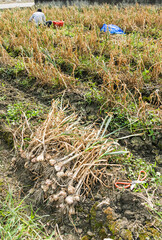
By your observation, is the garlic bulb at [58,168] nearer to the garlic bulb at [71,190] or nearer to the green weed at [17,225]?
the garlic bulb at [71,190]

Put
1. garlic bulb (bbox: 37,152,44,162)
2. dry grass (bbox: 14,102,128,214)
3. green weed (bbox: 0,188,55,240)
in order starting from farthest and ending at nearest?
garlic bulb (bbox: 37,152,44,162)
dry grass (bbox: 14,102,128,214)
green weed (bbox: 0,188,55,240)

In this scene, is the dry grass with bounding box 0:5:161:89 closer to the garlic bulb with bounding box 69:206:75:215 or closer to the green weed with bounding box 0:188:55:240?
the garlic bulb with bounding box 69:206:75:215

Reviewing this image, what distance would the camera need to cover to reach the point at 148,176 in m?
1.86

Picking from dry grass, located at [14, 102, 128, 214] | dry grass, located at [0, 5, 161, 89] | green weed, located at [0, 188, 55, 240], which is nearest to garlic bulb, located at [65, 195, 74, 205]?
dry grass, located at [14, 102, 128, 214]

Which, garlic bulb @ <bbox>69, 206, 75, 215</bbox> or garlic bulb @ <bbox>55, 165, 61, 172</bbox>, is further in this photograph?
garlic bulb @ <bbox>55, 165, 61, 172</bbox>


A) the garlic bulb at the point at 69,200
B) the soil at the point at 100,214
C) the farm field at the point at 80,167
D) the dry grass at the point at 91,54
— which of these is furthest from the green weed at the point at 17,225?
the dry grass at the point at 91,54

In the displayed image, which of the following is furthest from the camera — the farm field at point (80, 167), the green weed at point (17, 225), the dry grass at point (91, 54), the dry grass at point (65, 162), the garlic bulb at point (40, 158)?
the dry grass at point (91, 54)

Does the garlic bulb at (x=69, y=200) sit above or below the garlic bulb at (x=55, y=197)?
above

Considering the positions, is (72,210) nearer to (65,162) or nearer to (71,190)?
(71,190)

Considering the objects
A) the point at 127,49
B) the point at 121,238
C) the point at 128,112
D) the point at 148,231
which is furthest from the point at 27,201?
the point at 127,49

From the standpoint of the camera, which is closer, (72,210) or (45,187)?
(72,210)

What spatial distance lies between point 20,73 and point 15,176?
198 centimetres

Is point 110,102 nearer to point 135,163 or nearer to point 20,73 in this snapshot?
point 135,163

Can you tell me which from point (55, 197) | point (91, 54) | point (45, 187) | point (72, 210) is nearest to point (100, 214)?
point (72, 210)
